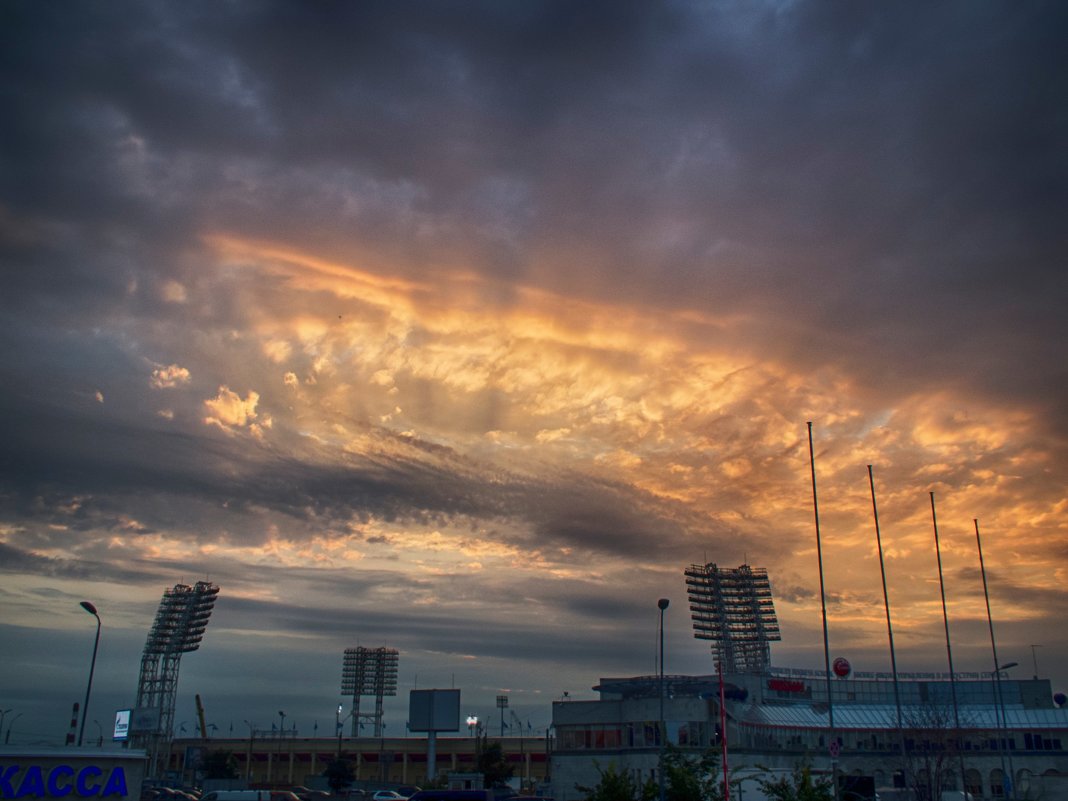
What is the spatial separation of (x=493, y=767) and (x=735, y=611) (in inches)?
2282

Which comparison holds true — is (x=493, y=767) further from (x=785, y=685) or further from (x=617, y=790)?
(x=617, y=790)

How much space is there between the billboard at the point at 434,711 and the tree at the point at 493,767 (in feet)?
36.4

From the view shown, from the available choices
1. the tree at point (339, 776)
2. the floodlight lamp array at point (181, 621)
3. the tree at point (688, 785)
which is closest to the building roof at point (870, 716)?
the tree at point (688, 785)

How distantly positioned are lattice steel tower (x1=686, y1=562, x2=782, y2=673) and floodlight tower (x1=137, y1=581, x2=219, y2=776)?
84719mm

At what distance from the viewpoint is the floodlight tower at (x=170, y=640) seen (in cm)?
14525

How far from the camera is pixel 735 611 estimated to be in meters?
145

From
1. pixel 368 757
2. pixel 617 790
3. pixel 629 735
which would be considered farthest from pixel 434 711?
pixel 368 757

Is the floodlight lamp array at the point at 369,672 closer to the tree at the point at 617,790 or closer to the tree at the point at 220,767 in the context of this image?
the tree at the point at 220,767

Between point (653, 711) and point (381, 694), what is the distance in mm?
109093

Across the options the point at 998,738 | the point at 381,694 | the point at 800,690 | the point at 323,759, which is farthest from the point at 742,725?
the point at 381,694

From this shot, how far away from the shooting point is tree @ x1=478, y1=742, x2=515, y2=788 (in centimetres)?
10125

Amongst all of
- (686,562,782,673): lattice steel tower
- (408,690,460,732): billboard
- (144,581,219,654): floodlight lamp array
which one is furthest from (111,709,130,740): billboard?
(686,562,782,673): lattice steel tower

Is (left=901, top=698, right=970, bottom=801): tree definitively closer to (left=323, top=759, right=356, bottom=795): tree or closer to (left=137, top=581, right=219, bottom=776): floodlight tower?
(left=323, top=759, right=356, bottom=795): tree

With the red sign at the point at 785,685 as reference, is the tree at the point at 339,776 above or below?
below
